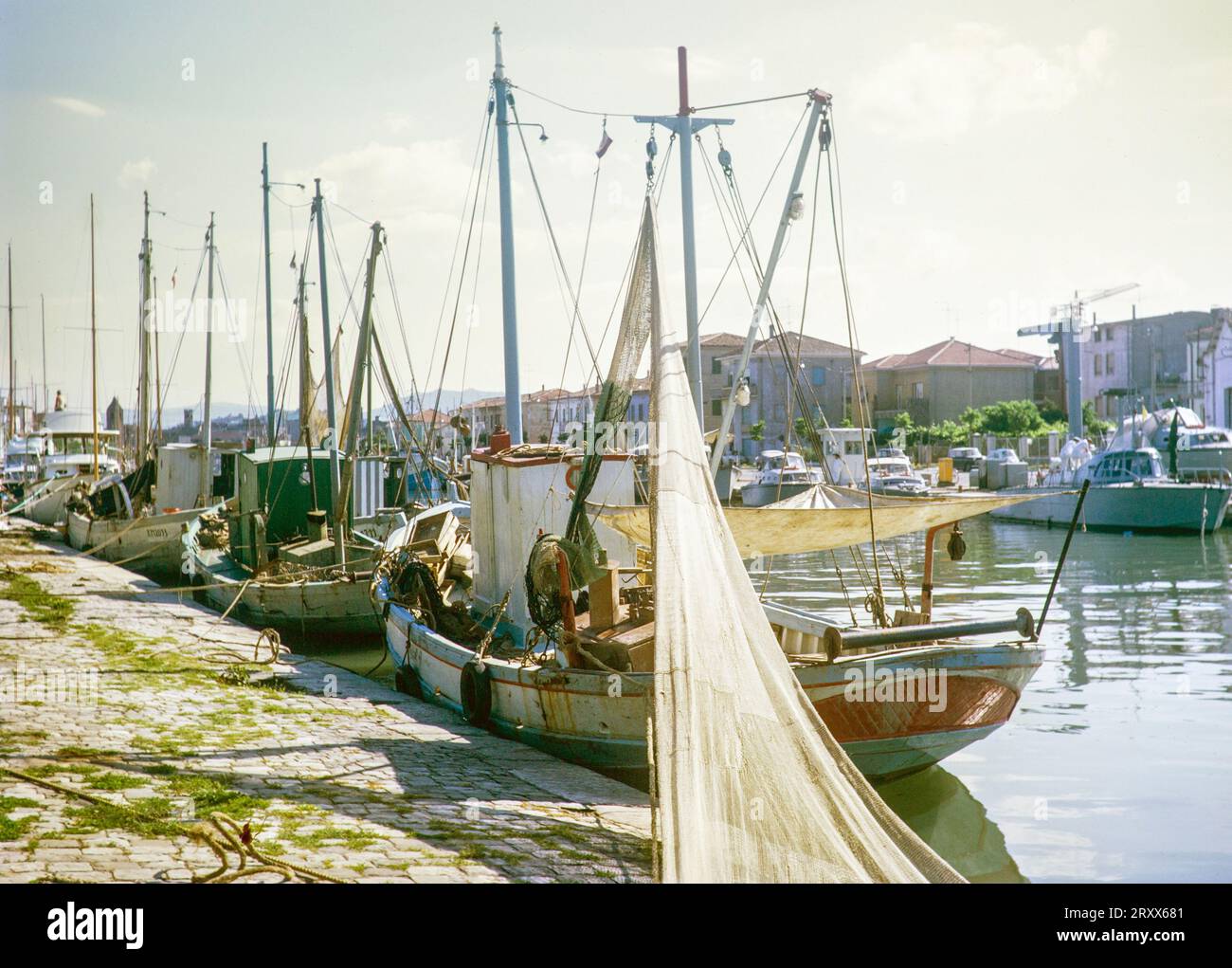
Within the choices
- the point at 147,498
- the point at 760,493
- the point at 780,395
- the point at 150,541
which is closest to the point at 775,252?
the point at 150,541

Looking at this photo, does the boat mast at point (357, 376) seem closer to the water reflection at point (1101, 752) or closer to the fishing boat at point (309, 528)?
the fishing boat at point (309, 528)

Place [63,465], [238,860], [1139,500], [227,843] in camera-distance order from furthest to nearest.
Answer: [63,465] < [1139,500] < [227,843] < [238,860]

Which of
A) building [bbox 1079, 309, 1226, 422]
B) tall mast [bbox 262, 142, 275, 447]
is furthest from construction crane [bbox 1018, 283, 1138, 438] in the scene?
tall mast [bbox 262, 142, 275, 447]

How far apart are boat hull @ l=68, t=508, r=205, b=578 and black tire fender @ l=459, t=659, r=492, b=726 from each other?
15.7 m

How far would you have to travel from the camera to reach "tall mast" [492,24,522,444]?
1603 centimetres

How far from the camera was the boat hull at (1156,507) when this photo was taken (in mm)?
34250

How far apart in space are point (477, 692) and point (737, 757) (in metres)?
4.93

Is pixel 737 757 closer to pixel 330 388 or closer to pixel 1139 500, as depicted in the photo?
pixel 330 388

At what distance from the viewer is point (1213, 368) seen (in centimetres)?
3406

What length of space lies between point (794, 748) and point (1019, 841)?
13.5ft

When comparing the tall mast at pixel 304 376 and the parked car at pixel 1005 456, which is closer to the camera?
the tall mast at pixel 304 376

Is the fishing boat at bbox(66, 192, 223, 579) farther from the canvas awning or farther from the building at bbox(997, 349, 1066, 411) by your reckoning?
the building at bbox(997, 349, 1066, 411)

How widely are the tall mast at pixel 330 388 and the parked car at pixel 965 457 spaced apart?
1454 inches

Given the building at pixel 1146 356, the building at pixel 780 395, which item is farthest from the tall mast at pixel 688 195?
the building at pixel 780 395
